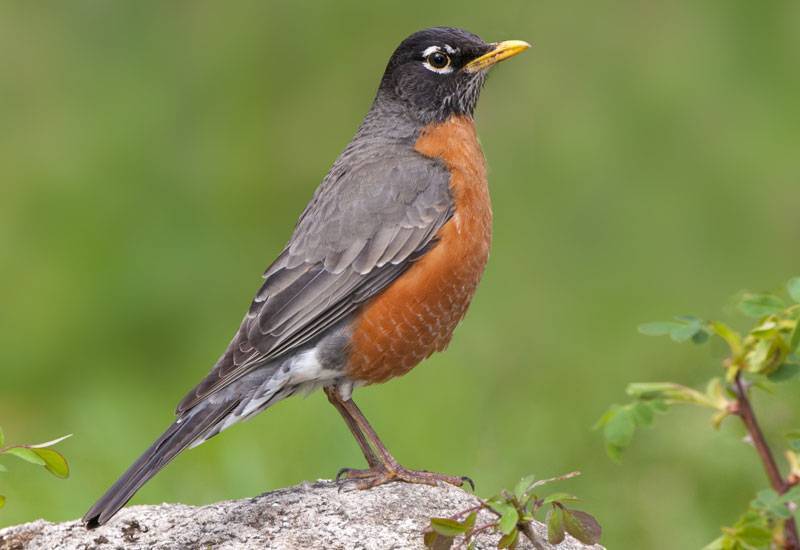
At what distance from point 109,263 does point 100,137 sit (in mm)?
953

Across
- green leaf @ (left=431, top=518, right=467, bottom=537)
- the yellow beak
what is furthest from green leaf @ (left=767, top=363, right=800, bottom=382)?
the yellow beak

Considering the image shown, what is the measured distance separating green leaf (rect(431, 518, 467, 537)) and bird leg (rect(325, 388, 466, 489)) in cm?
109

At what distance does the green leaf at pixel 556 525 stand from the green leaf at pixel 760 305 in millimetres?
665

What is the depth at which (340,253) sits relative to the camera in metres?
5.21

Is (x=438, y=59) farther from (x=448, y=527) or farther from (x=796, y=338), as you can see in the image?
(x=796, y=338)

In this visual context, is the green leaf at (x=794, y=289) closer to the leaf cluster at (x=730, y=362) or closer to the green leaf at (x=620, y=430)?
the leaf cluster at (x=730, y=362)

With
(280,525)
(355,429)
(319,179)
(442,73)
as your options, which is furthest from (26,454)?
(319,179)

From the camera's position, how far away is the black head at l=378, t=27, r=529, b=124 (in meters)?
5.84

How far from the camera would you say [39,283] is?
7.94 meters

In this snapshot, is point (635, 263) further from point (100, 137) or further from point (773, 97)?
point (100, 137)

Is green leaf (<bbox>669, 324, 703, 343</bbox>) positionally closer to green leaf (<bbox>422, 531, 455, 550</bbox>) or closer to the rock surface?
green leaf (<bbox>422, 531, 455, 550</bbox>)

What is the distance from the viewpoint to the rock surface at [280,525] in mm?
4074

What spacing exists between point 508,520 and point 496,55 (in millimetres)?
2732

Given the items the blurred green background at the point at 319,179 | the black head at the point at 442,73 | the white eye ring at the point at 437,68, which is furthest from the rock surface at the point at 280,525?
the white eye ring at the point at 437,68
